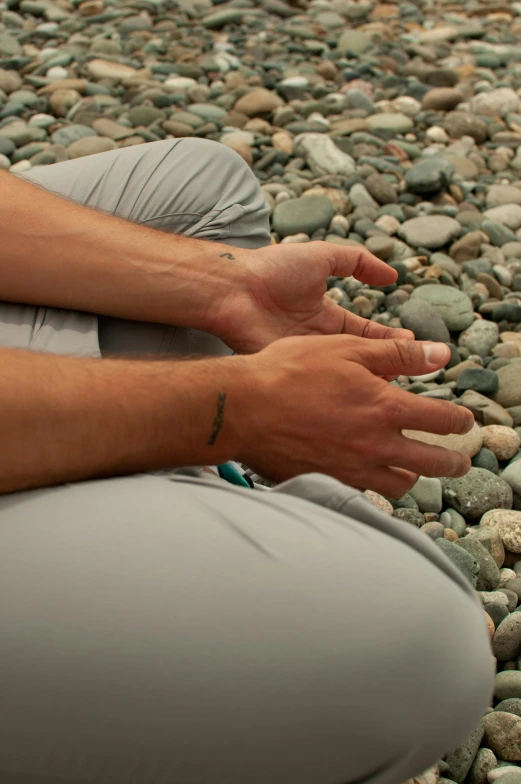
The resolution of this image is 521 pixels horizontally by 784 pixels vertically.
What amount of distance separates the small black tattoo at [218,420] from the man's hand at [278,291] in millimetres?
341

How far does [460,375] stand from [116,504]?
4.07 feet

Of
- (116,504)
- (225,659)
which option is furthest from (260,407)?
(225,659)

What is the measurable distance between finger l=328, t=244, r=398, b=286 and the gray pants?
2.12 ft

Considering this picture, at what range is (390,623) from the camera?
2.74 feet

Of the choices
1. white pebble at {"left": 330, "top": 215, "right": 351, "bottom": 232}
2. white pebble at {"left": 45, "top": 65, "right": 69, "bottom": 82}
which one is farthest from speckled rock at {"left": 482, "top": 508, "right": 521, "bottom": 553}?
white pebble at {"left": 45, "top": 65, "right": 69, "bottom": 82}

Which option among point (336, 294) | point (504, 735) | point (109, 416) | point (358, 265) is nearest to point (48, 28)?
point (336, 294)

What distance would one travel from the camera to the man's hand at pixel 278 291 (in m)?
1.40

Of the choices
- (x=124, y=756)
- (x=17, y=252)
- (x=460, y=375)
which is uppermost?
(x=17, y=252)

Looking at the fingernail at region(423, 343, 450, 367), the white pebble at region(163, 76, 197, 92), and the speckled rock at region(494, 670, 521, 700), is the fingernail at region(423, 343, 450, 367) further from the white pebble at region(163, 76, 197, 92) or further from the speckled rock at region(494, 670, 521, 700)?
the white pebble at region(163, 76, 197, 92)

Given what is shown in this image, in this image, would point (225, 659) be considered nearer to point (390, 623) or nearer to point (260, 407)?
point (390, 623)

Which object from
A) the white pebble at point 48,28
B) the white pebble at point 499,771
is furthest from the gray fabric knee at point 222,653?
the white pebble at point 48,28

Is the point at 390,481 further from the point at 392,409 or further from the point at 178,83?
the point at 178,83

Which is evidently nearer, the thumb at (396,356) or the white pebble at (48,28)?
the thumb at (396,356)

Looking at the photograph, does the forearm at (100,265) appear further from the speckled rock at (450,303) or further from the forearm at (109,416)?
the speckled rock at (450,303)
